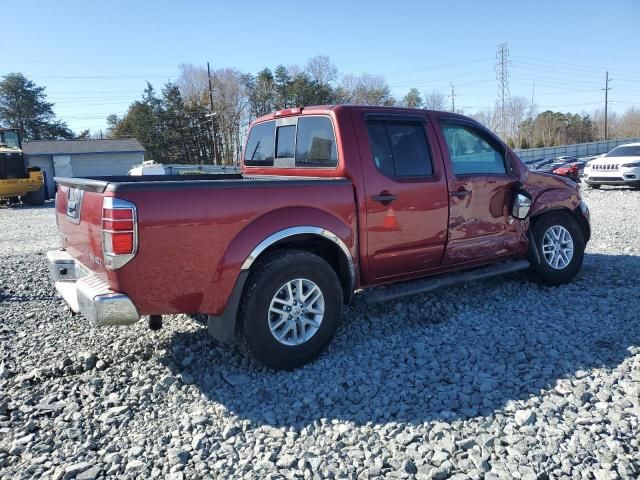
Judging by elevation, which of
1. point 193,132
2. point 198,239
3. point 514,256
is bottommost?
point 514,256

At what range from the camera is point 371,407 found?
3.13 meters

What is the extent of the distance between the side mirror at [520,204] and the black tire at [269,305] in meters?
2.31

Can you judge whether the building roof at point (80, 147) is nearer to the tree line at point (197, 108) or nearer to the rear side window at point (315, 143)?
the tree line at point (197, 108)

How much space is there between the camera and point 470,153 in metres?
4.86

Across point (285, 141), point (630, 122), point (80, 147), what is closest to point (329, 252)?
point (285, 141)

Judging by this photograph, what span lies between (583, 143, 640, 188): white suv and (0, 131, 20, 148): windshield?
24.6 metres

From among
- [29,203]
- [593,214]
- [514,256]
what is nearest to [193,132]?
[29,203]

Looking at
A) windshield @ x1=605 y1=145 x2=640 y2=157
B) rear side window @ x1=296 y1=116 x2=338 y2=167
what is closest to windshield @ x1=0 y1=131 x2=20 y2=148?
rear side window @ x1=296 y1=116 x2=338 y2=167

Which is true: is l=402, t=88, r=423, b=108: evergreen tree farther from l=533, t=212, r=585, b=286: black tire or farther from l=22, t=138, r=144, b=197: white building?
l=533, t=212, r=585, b=286: black tire

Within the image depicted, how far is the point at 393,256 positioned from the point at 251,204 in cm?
145

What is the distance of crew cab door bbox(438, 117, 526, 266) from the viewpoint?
4.61 metres

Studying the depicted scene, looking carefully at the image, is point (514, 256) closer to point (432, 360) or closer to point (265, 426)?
point (432, 360)

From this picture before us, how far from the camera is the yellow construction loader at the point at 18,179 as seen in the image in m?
20.3

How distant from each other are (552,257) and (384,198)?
2523 millimetres
